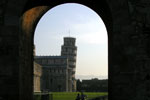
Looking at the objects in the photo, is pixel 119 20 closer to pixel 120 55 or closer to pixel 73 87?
pixel 120 55

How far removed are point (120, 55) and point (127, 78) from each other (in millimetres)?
670

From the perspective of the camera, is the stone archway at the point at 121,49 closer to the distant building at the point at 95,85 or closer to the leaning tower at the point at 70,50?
the distant building at the point at 95,85

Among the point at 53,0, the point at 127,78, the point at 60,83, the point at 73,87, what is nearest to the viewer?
the point at 127,78

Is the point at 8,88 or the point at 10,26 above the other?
the point at 10,26

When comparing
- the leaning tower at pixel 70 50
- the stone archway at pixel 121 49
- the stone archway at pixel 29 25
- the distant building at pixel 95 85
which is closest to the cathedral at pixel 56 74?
the leaning tower at pixel 70 50

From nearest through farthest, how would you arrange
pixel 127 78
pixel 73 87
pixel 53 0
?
pixel 127 78 → pixel 53 0 → pixel 73 87

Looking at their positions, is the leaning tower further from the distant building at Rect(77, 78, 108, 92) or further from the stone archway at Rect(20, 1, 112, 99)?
the stone archway at Rect(20, 1, 112, 99)

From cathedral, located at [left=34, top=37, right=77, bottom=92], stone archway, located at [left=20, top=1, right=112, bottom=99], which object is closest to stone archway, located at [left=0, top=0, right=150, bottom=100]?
stone archway, located at [left=20, top=1, right=112, bottom=99]

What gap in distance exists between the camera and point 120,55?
29.8 feet

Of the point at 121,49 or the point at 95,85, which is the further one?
the point at 95,85

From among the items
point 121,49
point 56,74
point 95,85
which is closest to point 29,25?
point 121,49

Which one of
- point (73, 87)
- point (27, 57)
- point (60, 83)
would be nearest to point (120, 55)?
point (27, 57)

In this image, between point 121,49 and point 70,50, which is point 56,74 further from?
point 121,49

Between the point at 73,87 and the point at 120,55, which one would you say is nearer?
the point at 120,55
